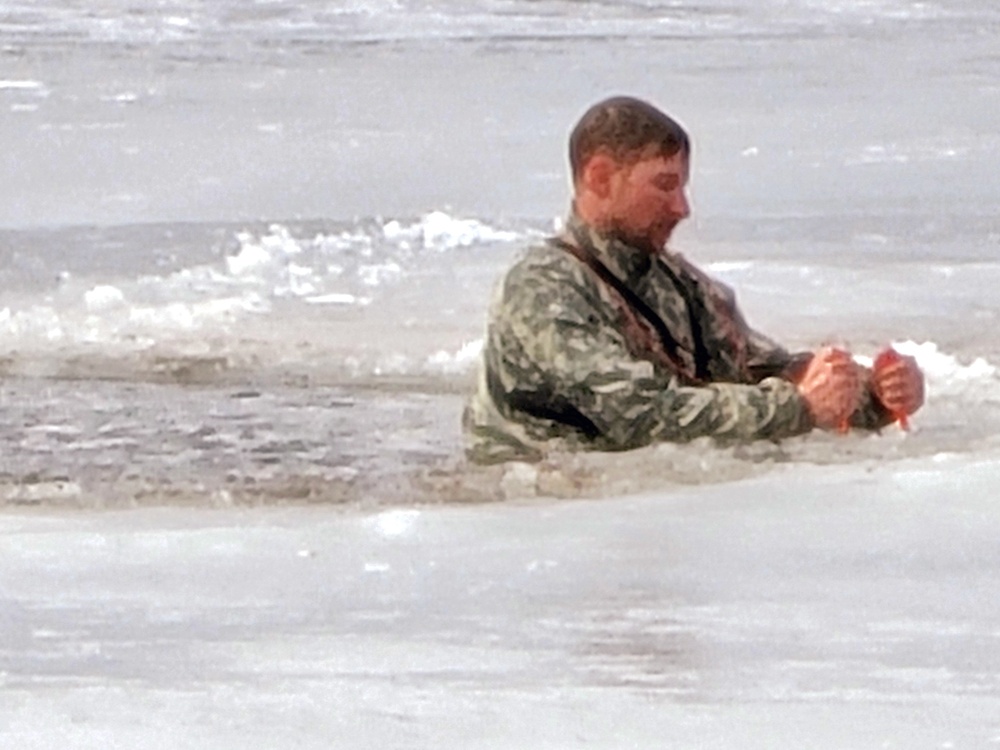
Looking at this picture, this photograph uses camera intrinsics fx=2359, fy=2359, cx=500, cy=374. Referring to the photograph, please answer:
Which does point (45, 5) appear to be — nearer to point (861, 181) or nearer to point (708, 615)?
point (861, 181)

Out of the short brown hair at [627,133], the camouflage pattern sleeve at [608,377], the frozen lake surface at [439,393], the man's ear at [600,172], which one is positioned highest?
the short brown hair at [627,133]

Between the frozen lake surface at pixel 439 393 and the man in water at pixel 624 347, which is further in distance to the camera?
the man in water at pixel 624 347

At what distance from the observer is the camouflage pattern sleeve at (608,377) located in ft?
12.9

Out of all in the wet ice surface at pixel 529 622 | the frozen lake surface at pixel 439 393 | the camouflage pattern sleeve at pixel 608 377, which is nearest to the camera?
the wet ice surface at pixel 529 622

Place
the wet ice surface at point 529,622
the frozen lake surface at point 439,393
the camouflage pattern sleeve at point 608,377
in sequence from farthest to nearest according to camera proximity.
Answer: the camouflage pattern sleeve at point 608,377 < the frozen lake surface at point 439,393 < the wet ice surface at point 529,622

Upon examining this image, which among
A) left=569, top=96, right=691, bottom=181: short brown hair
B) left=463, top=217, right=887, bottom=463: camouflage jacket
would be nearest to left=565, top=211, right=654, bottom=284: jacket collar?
left=463, top=217, right=887, bottom=463: camouflage jacket

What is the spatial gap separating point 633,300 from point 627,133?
0.94 feet

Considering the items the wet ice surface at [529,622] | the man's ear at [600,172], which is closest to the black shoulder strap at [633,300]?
the man's ear at [600,172]

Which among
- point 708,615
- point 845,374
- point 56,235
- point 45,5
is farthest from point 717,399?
point 45,5

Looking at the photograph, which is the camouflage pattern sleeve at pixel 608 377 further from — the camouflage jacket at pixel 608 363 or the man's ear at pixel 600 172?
the man's ear at pixel 600 172

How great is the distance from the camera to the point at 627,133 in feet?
13.0

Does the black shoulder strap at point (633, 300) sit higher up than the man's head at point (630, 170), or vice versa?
the man's head at point (630, 170)

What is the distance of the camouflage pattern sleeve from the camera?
392 cm

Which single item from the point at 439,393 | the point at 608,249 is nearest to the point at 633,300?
the point at 608,249
